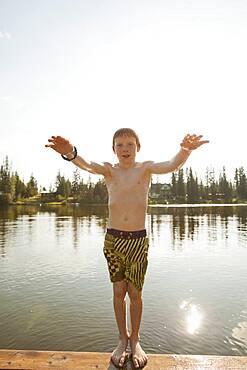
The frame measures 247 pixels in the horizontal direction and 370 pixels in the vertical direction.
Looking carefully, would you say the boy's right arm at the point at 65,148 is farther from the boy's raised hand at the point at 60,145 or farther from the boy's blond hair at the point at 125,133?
the boy's blond hair at the point at 125,133

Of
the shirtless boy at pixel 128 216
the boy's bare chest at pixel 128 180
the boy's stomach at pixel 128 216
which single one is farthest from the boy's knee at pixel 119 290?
the boy's bare chest at pixel 128 180

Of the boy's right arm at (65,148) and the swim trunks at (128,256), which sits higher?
the boy's right arm at (65,148)

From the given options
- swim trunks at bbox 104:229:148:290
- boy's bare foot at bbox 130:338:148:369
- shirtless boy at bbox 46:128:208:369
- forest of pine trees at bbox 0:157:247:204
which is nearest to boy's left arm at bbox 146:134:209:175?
shirtless boy at bbox 46:128:208:369

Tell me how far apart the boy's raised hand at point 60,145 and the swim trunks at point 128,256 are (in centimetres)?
101

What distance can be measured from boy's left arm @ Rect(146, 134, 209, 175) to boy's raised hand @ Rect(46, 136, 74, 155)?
946mm

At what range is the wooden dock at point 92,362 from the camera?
10.1 ft

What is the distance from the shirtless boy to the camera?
11.9 feet

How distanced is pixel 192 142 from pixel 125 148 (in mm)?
749

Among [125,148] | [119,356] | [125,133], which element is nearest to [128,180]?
[125,148]

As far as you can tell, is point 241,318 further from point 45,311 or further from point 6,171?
point 6,171

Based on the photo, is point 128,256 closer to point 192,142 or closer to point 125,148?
point 125,148

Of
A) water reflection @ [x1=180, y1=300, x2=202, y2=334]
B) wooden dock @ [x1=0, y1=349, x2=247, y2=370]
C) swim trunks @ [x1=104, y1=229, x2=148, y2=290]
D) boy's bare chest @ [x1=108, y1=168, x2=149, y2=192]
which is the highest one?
boy's bare chest @ [x1=108, y1=168, x2=149, y2=192]

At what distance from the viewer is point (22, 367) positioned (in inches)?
120

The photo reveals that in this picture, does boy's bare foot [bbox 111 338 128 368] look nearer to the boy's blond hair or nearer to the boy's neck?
the boy's neck
